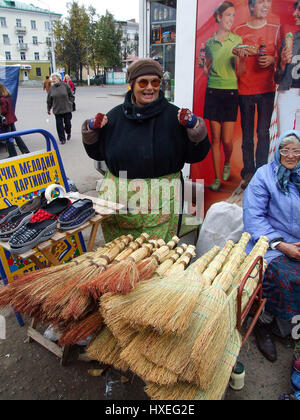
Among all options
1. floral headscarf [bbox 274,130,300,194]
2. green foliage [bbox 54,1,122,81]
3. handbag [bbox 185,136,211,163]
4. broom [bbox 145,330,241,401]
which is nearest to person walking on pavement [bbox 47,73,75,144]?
handbag [bbox 185,136,211,163]

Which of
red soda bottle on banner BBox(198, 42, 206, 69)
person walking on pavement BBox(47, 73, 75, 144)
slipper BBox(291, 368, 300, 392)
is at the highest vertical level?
red soda bottle on banner BBox(198, 42, 206, 69)

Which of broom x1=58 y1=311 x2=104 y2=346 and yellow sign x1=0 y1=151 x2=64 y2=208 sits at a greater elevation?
yellow sign x1=0 y1=151 x2=64 y2=208

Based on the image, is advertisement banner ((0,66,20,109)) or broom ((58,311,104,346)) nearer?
broom ((58,311,104,346))

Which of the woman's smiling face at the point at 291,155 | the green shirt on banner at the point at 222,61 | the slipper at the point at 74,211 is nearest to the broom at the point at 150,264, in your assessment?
the slipper at the point at 74,211

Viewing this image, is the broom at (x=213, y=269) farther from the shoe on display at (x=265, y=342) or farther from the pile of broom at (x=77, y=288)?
the shoe on display at (x=265, y=342)

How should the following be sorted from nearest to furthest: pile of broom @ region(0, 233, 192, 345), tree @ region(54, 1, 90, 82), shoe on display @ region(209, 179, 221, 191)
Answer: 1. pile of broom @ region(0, 233, 192, 345)
2. shoe on display @ region(209, 179, 221, 191)
3. tree @ region(54, 1, 90, 82)

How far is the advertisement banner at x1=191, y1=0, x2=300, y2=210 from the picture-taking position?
307 cm

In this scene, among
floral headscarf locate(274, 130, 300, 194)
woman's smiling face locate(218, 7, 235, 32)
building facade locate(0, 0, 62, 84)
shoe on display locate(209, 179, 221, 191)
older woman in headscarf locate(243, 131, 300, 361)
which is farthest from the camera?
building facade locate(0, 0, 62, 84)

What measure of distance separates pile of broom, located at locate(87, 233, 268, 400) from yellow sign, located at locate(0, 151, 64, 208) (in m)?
1.51

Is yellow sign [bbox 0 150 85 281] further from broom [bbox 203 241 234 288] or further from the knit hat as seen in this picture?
broom [bbox 203 241 234 288]

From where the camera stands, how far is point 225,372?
1.52m

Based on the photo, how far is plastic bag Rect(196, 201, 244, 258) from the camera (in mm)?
3348
